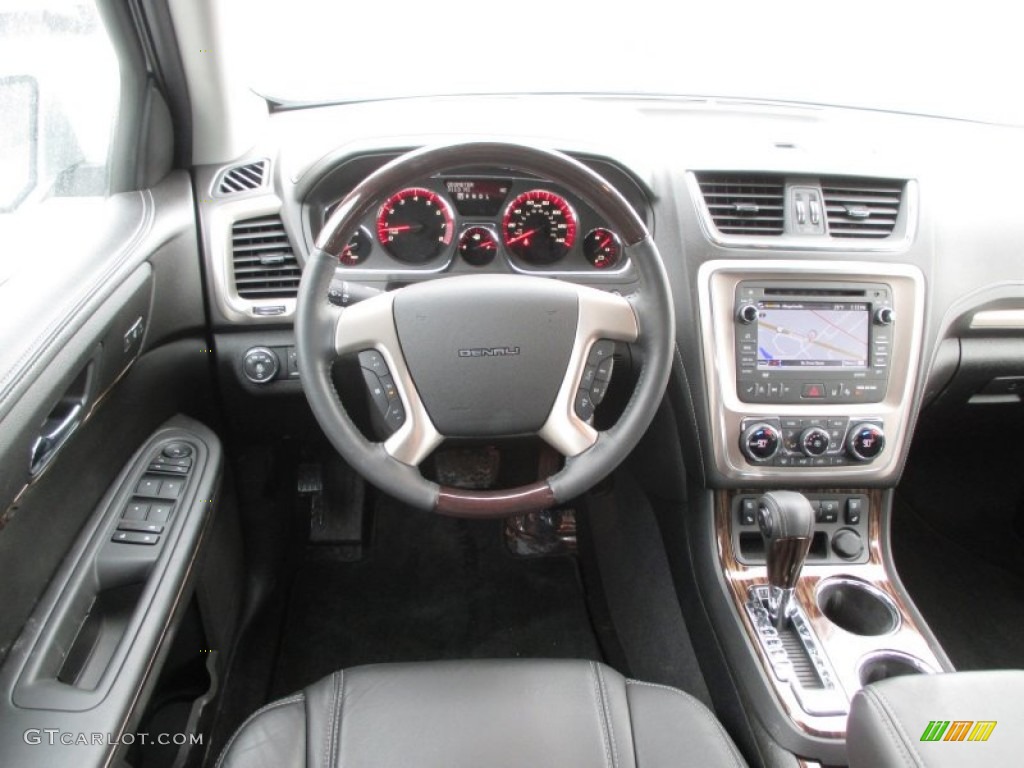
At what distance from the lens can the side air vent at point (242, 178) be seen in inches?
63.6

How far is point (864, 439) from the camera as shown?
63.9 inches

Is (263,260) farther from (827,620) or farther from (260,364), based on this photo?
(827,620)

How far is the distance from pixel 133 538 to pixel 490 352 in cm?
65

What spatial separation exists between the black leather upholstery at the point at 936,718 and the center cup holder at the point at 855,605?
1.72 feet

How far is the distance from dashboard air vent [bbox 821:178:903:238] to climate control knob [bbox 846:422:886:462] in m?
0.39

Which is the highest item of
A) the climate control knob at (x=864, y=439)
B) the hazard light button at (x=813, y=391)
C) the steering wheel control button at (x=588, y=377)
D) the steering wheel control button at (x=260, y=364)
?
A: the steering wheel control button at (x=588, y=377)

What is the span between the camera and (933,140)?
1923 millimetres

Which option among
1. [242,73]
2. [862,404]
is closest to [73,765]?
[242,73]

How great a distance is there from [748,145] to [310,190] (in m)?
0.89

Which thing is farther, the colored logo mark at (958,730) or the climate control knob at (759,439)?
the climate control knob at (759,439)

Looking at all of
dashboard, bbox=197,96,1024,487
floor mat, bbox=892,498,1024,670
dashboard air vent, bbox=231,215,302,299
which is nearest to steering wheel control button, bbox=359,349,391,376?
dashboard, bbox=197,96,1024,487

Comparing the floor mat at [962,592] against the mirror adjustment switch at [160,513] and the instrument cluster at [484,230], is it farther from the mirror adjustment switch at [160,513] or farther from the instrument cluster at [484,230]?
the mirror adjustment switch at [160,513]

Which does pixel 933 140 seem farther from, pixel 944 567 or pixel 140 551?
pixel 140 551

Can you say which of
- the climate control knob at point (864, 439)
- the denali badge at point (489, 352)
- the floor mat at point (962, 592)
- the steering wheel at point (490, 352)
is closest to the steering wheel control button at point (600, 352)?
the steering wheel at point (490, 352)
